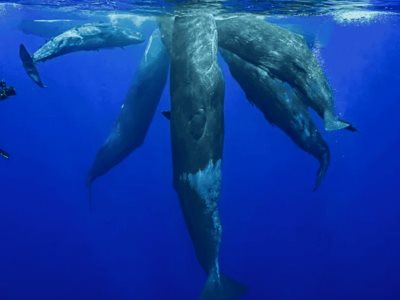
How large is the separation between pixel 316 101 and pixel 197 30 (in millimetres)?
2476

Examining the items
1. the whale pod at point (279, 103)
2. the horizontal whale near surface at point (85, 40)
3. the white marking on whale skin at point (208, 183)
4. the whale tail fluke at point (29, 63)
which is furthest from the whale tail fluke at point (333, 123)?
the horizontal whale near surface at point (85, 40)

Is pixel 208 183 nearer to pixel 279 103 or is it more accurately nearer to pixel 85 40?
pixel 279 103

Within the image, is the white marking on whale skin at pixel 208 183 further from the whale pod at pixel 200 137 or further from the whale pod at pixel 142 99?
the whale pod at pixel 142 99

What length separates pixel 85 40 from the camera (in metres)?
9.59

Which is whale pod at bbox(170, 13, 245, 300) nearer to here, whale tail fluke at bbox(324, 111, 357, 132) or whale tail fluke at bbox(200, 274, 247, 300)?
whale tail fluke at bbox(200, 274, 247, 300)

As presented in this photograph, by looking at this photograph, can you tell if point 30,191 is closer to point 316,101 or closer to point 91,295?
point 91,295

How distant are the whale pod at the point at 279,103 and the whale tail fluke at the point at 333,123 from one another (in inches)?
Answer: 46.3

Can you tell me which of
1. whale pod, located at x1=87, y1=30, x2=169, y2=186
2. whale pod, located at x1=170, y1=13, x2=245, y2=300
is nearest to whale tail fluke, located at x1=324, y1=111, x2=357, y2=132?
whale pod, located at x1=170, y1=13, x2=245, y2=300

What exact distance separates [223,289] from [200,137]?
2.74m

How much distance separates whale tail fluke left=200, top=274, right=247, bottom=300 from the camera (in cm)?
809

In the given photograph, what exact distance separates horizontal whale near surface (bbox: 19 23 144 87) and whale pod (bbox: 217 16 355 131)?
254cm

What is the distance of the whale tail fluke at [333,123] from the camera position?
689cm

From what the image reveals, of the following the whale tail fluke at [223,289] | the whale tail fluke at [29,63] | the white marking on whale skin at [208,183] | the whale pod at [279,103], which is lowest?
the whale tail fluke at [223,289]

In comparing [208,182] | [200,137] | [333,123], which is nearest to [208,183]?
[208,182]
